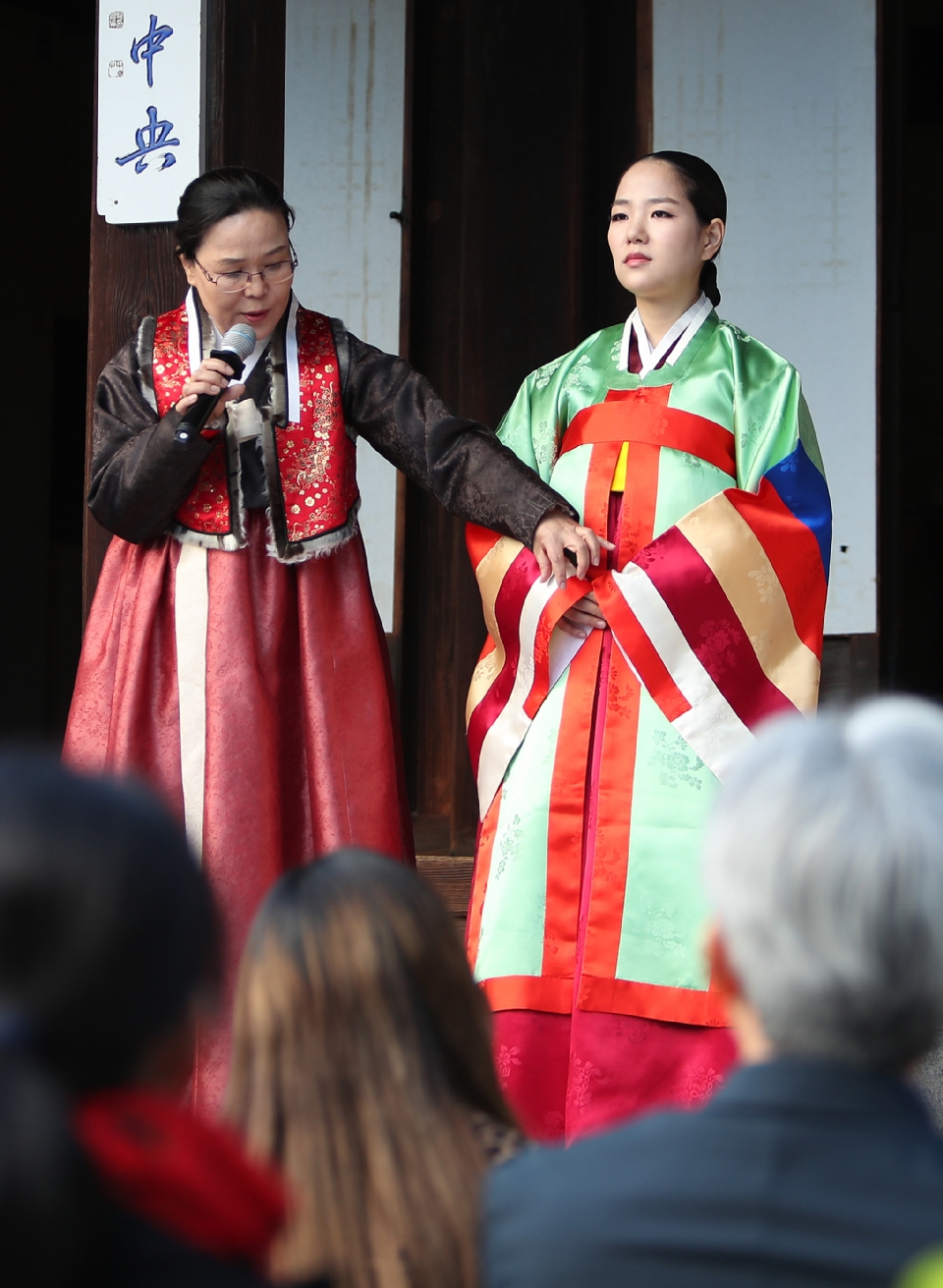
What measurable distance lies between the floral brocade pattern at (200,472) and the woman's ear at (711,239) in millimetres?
1048

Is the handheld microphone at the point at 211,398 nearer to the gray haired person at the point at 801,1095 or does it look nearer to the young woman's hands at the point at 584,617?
the young woman's hands at the point at 584,617

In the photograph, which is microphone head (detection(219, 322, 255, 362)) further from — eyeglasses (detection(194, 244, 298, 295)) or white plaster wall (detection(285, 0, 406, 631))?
white plaster wall (detection(285, 0, 406, 631))

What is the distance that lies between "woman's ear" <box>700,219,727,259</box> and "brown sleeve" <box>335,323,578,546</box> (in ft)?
1.90

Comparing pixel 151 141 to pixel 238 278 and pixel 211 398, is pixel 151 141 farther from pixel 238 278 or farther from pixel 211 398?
pixel 211 398

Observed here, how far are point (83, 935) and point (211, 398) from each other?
2185 mm

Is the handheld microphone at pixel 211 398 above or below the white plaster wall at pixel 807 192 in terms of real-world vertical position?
below

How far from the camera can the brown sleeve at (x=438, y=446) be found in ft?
10.5

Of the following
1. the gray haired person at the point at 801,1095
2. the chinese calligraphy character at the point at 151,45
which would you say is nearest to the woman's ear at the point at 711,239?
the chinese calligraphy character at the point at 151,45

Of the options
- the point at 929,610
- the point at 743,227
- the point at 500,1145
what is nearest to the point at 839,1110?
the point at 500,1145

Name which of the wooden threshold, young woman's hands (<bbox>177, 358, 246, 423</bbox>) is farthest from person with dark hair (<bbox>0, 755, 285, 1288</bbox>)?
the wooden threshold

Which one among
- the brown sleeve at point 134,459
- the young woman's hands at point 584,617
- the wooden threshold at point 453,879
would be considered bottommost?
the wooden threshold at point 453,879

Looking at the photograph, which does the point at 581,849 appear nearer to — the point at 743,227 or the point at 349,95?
the point at 743,227

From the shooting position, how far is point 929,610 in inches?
281

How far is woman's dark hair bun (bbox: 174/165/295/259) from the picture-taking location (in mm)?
3186
